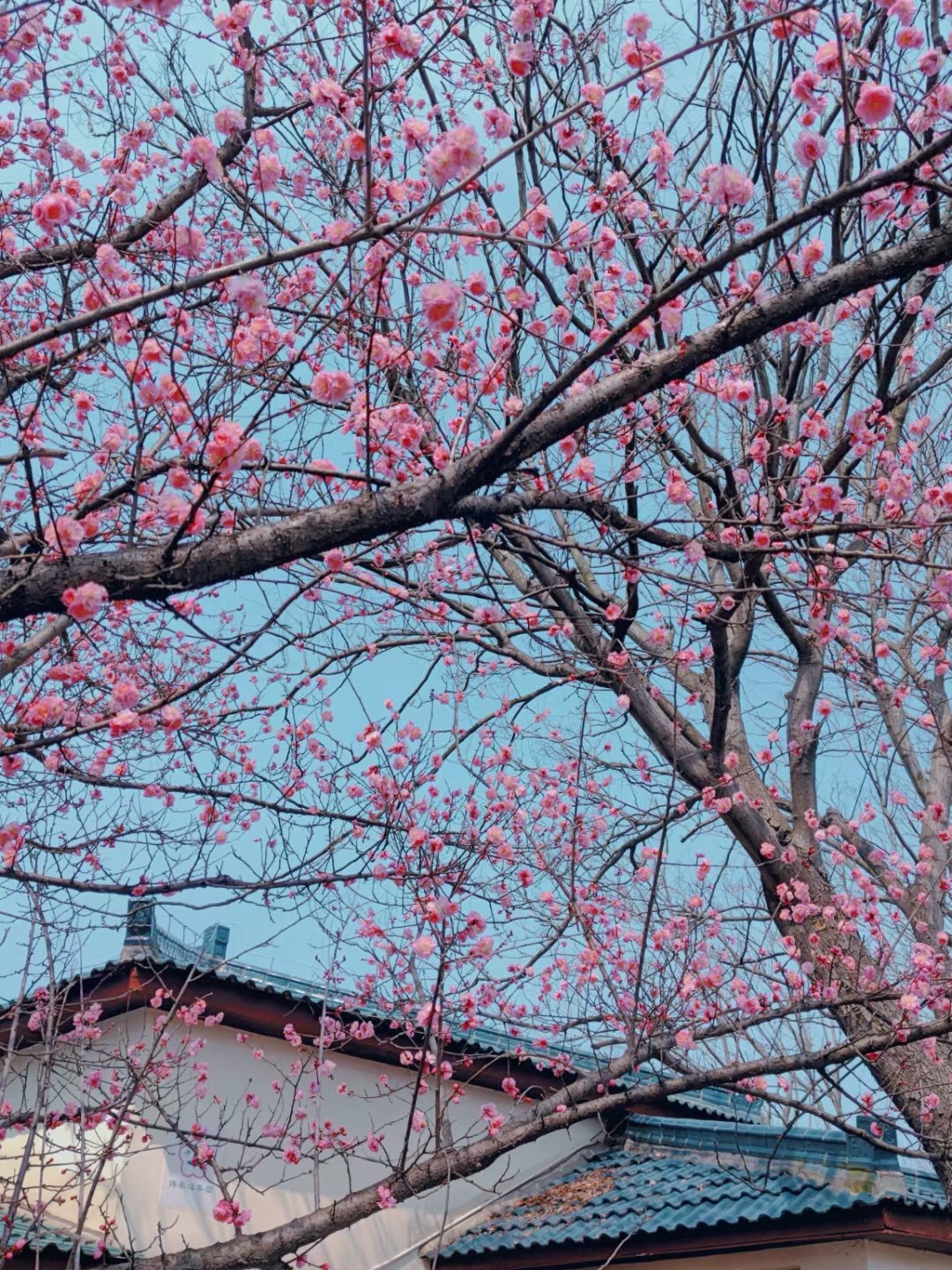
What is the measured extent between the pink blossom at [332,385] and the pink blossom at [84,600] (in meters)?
0.98

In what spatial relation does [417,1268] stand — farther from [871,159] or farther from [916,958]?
[871,159]

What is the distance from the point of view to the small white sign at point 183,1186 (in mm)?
7609

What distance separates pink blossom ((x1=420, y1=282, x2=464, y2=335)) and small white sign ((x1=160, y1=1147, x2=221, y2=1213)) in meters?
6.42

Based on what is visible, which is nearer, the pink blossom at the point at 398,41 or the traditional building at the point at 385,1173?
the pink blossom at the point at 398,41

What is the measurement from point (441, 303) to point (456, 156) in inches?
16.7

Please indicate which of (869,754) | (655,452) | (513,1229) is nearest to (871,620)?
(869,754)

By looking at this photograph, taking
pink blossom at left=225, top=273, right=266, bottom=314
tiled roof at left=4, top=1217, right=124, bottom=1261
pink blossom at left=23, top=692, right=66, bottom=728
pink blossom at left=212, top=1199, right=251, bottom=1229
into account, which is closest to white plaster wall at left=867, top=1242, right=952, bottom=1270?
pink blossom at left=212, top=1199, right=251, bottom=1229

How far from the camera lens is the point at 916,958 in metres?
6.52

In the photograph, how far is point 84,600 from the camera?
3.20m

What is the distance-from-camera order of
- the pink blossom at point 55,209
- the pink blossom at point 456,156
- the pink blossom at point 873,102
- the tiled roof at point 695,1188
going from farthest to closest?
the tiled roof at point 695,1188
the pink blossom at point 55,209
the pink blossom at point 873,102
the pink blossom at point 456,156

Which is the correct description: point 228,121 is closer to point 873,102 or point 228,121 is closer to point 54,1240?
point 873,102

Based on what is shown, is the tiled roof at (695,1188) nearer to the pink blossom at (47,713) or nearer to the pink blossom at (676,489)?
the pink blossom at (676,489)

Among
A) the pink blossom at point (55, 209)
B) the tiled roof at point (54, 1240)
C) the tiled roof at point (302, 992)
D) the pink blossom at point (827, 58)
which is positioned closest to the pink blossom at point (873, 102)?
the pink blossom at point (827, 58)

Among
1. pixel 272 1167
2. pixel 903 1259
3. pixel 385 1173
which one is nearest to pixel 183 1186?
pixel 272 1167
